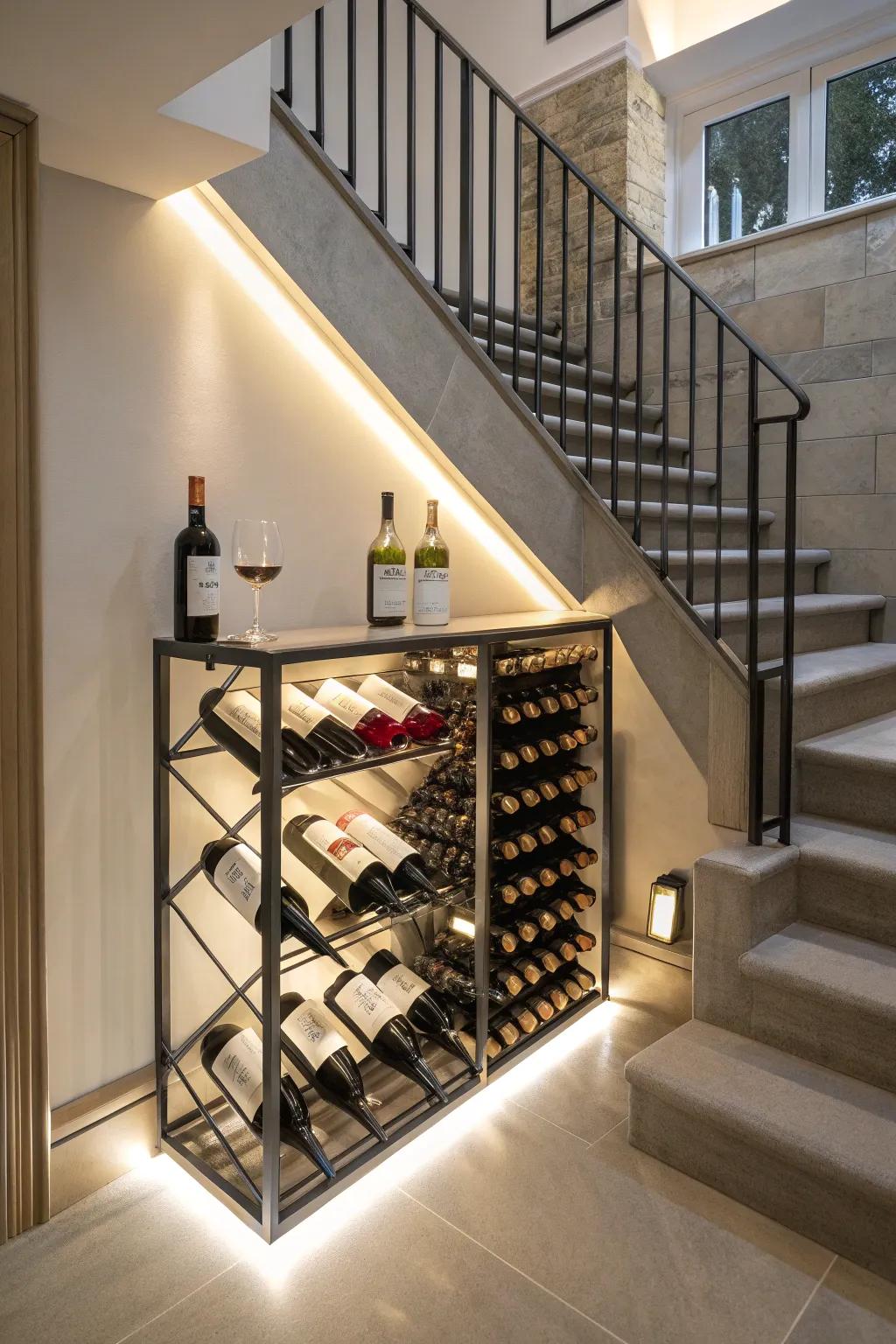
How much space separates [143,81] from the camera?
4.69ft

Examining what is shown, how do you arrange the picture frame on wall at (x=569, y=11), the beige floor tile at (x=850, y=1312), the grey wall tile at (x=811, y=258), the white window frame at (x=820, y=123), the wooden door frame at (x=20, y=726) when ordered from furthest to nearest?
1. the picture frame on wall at (x=569, y=11)
2. the white window frame at (x=820, y=123)
3. the grey wall tile at (x=811, y=258)
4. the wooden door frame at (x=20, y=726)
5. the beige floor tile at (x=850, y=1312)

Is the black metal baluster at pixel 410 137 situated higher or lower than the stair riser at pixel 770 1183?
higher

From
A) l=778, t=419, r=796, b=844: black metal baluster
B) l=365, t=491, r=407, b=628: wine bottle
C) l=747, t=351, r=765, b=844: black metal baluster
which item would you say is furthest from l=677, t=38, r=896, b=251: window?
l=365, t=491, r=407, b=628: wine bottle

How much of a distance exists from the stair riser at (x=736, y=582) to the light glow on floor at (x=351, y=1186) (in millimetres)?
1525

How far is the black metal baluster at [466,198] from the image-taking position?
2363 mm

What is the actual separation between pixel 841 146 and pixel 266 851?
4.03m

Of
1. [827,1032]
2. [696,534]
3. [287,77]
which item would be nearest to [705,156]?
[696,534]

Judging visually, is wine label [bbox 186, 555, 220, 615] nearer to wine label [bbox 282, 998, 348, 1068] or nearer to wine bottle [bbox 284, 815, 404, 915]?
wine bottle [bbox 284, 815, 404, 915]

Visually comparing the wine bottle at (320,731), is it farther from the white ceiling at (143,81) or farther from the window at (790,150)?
the window at (790,150)

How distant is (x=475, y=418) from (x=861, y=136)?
2.73 metres

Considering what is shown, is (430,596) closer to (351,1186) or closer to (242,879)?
(242,879)

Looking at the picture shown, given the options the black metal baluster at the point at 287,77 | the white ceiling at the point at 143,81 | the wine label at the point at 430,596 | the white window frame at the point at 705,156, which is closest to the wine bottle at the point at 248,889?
the wine label at the point at 430,596

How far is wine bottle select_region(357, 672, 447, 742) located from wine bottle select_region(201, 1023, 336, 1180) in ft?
2.70

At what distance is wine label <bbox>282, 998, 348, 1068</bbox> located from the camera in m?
2.02
